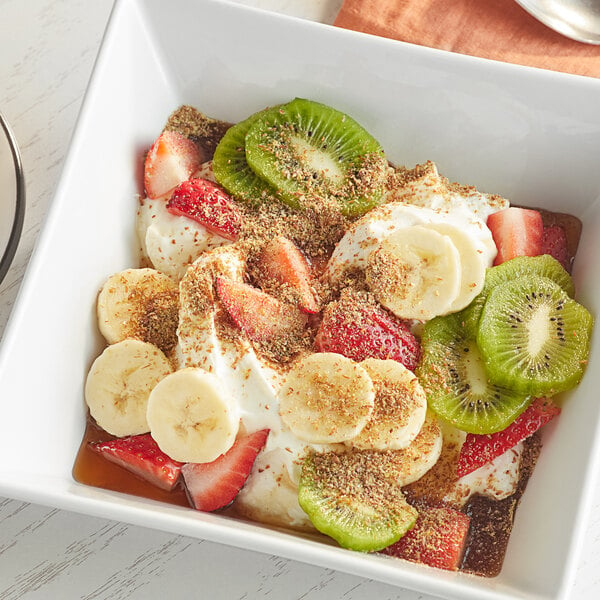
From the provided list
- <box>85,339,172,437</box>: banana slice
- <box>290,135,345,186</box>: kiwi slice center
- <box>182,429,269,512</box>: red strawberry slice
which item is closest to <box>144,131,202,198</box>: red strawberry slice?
<box>290,135,345,186</box>: kiwi slice center

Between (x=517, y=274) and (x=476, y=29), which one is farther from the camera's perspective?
(x=476, y=29)

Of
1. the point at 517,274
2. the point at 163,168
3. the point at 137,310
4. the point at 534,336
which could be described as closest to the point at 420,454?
the point at 534,336

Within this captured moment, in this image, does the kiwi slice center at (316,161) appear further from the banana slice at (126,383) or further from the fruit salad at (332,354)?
the banana slice at (126,383)

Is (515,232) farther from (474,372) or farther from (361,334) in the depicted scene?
(361,334)

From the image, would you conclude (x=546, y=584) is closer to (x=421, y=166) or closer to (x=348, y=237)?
(x=348, y=237)

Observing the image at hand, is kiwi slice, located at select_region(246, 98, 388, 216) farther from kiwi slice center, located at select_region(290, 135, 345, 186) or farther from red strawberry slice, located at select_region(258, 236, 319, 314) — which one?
red strawberry slice, located at select_region(258, 236, 319, 314)

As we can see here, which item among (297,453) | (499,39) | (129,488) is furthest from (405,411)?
(499,39)
